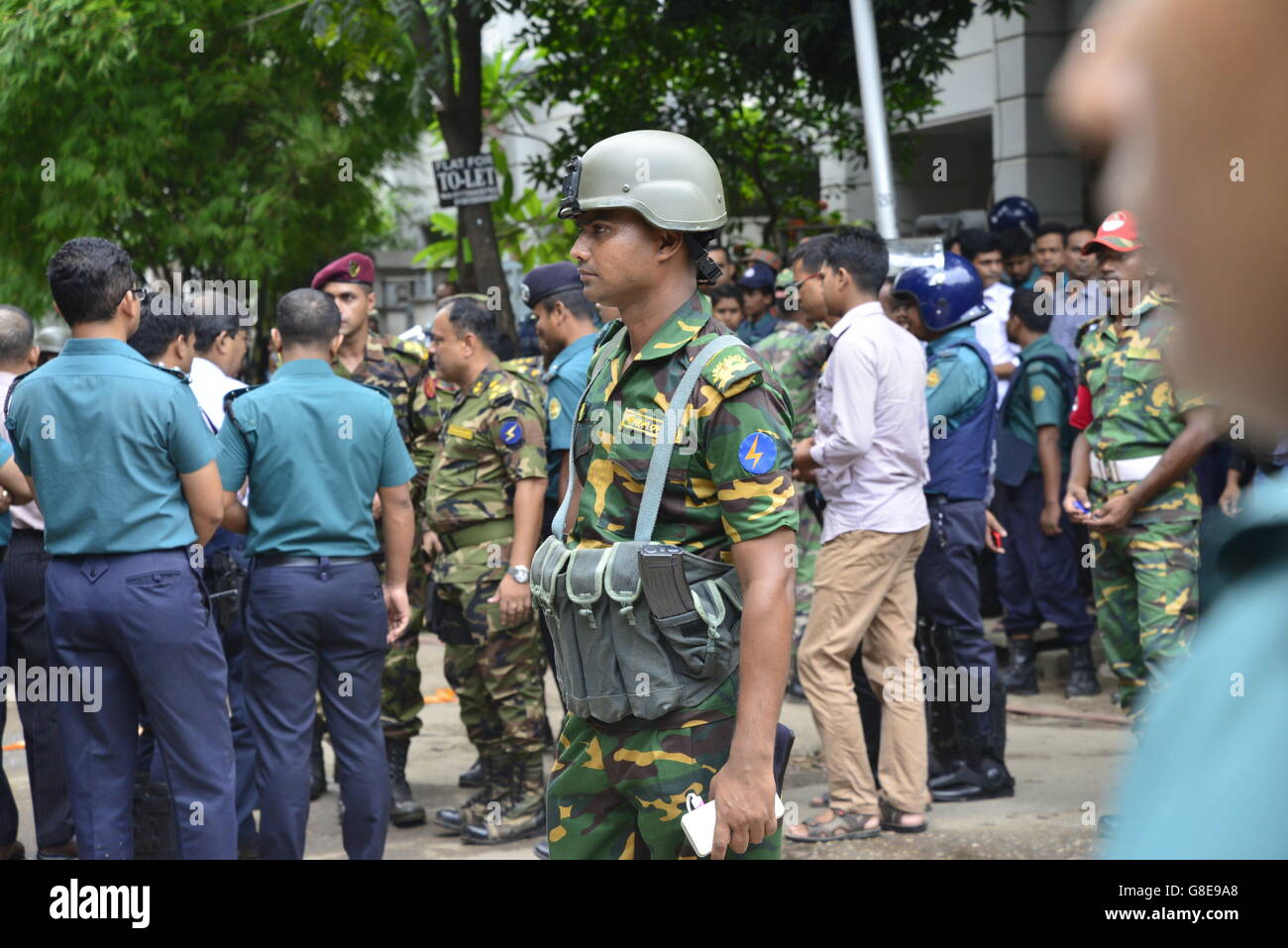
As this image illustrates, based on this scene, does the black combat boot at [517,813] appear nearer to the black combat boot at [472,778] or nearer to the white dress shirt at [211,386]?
the black combat boot at [472,778]

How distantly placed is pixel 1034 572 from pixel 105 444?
540cm

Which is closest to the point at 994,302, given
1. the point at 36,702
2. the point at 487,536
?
the point at 487,536

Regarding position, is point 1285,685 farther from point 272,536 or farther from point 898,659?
point 898,659

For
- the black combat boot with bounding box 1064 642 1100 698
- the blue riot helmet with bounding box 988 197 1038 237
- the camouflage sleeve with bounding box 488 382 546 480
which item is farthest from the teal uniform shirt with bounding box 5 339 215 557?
the blue riot helmet with bounding box 988 197 1038 237

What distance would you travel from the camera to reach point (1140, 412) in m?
5.68

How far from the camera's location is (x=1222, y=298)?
1.99ft

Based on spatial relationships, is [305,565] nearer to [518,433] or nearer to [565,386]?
[518,433]

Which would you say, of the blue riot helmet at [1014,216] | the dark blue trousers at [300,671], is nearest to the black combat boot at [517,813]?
the dark blue trousers at [300,671]

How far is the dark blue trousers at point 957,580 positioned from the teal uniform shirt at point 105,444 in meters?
3.09

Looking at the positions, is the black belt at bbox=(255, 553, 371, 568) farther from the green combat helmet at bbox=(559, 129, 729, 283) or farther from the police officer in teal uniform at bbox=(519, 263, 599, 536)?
the green combat helmet at bbox=(559, 129, 729, 283)

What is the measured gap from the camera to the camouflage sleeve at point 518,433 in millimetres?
5875

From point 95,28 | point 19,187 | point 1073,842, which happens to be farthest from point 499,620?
point 19,187

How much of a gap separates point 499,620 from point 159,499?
1.84m
